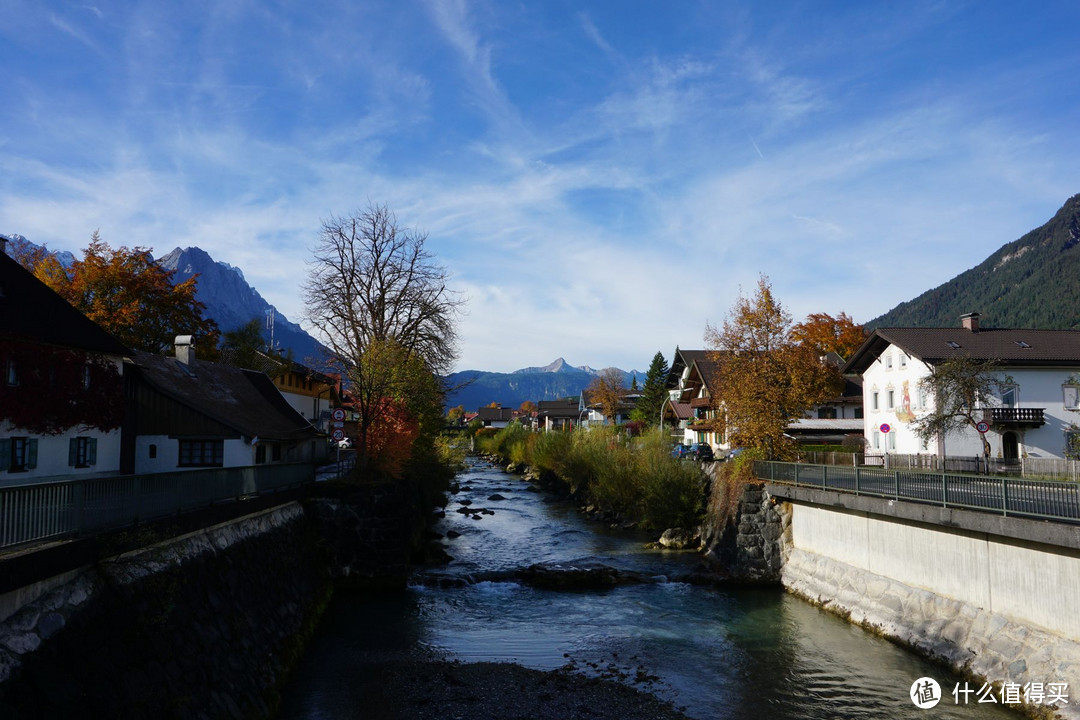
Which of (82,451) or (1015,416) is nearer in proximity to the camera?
(82,451)

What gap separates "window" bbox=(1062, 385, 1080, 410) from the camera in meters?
39.5

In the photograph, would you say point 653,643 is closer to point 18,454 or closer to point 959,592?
point 959,592

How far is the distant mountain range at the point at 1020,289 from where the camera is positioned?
403 feet

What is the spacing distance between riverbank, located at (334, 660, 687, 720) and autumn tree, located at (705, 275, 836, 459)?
18156mm

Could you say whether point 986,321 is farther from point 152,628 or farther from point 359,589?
point 152,628

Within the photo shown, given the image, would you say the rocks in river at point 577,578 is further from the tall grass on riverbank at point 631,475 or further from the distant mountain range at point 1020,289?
the distant mountain range at point 1020,289

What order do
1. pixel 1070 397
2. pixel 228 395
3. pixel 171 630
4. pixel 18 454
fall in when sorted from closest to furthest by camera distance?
pixel 171 630 < pixel 18 454 < pixel 228 395 < pixel 1070 397

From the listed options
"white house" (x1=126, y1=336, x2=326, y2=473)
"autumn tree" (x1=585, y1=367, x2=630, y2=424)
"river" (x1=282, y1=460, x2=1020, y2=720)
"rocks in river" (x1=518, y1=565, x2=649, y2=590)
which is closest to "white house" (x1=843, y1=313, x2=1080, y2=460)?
"rocks in river" (x1=518, y1=565, x2=649, y2=590)

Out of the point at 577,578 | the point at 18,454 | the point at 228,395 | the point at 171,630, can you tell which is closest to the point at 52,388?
the point at 18,454

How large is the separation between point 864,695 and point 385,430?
73.8 feet

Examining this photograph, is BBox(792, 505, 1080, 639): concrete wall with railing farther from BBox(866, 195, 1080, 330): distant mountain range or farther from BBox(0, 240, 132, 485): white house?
BBox(866, 195, 1080, 330): distant mountain range

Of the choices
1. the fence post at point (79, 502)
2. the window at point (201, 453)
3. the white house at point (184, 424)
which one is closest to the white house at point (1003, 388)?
the white house at point (184, 424)

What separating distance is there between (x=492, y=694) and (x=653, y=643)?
19.9 feet

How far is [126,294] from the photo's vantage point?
42.5 metres
